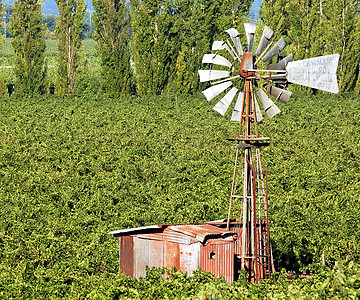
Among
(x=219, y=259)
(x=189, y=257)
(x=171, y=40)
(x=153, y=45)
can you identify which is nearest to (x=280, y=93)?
(x=219, y=259)

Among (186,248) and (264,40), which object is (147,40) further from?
(186,248)

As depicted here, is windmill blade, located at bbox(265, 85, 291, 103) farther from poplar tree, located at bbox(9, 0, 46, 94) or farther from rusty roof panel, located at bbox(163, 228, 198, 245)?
poplar tree, located at bbox(9, 0, 46, 94)

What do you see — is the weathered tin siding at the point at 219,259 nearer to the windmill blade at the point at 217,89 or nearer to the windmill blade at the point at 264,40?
the windmill blade at the point at 217,89

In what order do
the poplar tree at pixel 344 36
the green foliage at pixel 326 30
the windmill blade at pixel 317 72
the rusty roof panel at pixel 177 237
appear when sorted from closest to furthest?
the windmill blade at pixel 317 72, the rusty roof panel at pixel 177 237, the green foliage at pixel 326 30, the poplar tree at pixel 344 36

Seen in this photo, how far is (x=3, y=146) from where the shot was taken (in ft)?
87.2

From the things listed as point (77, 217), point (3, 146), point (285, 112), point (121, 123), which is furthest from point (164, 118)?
point (77, 217)

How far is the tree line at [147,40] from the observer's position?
1681 inches

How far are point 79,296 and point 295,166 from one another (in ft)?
43.2

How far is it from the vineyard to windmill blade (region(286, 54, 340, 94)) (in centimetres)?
333

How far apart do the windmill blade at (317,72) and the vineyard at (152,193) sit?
3.33m

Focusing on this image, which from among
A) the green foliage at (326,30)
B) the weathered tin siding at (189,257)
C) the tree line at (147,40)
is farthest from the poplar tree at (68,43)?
the weathered tin siding at (189,257)

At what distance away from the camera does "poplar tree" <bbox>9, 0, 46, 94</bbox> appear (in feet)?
139

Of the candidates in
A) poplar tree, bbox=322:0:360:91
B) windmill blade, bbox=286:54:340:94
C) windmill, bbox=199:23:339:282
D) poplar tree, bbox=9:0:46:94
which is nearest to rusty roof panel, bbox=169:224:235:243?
windmill, bbox=199:23:339:282

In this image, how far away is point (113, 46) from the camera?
4325 centimetres
